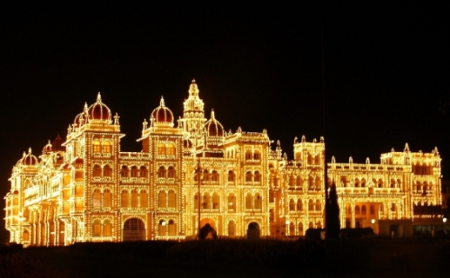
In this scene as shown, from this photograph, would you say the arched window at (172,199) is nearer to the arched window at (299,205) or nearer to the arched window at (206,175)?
the arched window at (206,175)

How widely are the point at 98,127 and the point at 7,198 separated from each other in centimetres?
3587

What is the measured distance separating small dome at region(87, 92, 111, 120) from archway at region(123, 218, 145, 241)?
34.1 ft

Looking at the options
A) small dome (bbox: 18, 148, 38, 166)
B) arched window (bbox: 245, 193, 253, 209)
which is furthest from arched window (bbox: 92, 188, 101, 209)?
small dome (bbox: 18, 148, 38, 166)

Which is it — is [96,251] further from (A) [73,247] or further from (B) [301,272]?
(B) [301,272]

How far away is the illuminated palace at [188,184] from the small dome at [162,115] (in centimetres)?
10

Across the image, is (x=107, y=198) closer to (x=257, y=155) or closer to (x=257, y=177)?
(x=257, y=177)

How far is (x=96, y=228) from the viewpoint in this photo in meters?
79.6

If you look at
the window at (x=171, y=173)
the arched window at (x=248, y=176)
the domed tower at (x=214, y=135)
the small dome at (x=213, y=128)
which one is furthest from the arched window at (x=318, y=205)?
the window at (x=171, y=173)

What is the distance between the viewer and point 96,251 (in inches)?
2146

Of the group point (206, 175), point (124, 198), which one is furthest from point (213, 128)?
point (124, 198)

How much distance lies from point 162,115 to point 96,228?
1309cm

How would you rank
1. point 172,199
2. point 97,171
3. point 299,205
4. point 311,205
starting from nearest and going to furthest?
point 97,171
point 172,199
point 299,205
point 311,205

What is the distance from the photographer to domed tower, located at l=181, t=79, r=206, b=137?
98.2 meters

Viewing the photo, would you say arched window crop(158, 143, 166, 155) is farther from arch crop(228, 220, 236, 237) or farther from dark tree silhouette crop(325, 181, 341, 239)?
dark tree silhouette crop(325, 181, 341, 239)
